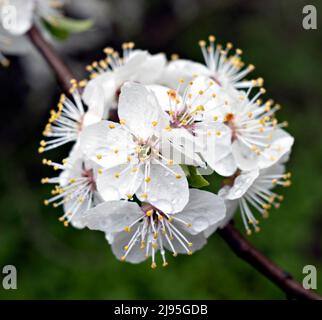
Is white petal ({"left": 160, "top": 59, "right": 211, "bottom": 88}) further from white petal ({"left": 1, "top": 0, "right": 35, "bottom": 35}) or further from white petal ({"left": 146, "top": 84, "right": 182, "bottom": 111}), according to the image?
white petal ({"left": 1, "top": 0, "right": 35, "bottom": 35})

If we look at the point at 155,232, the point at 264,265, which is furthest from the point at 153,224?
the point at 264,265

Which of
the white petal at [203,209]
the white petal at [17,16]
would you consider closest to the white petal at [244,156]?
the white petal at [203,209]

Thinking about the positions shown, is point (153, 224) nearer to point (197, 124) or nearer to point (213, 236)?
point (197, 124)

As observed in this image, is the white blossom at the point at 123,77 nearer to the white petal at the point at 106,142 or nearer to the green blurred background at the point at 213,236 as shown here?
the white petal at the point at 106,142

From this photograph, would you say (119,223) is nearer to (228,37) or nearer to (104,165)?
(104,165)

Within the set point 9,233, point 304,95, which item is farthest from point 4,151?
point 304,95
